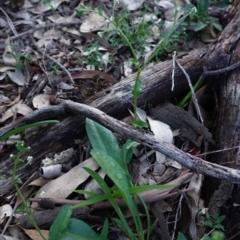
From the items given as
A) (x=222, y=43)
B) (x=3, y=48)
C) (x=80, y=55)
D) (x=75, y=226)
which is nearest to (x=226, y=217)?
(x=75, y=226)

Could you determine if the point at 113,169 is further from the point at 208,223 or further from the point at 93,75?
→ the point at 93,75

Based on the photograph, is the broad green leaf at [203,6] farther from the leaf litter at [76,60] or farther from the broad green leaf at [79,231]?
the broad green leaf at [79,231]

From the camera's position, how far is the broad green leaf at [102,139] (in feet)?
6.15

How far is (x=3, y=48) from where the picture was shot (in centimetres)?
254

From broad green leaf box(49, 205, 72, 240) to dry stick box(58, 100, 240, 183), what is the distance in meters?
0.38

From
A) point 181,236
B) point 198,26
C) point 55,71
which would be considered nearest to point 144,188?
point 181,236

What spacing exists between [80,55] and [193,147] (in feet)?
2.77

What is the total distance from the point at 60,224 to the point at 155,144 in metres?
0.46

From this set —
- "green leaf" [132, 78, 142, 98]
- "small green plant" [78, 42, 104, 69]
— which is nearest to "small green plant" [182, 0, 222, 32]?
"small green plant" [78, 42, 104, 69]

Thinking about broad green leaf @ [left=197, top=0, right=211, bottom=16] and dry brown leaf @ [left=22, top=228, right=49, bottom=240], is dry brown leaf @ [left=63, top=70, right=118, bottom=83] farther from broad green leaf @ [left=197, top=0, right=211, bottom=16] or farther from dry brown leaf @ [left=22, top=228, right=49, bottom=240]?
dry brown leaf @ [left=22, top=228, right=49, bottom=240]

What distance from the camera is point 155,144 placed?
1799mm

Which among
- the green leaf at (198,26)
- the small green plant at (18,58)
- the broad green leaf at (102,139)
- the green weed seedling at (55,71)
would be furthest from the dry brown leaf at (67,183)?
the green leaf at (198,26)

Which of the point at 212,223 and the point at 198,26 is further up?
the point at 198,26

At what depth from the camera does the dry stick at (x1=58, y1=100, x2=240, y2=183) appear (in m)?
1.70
